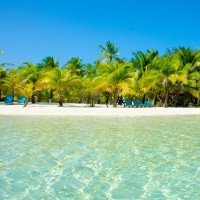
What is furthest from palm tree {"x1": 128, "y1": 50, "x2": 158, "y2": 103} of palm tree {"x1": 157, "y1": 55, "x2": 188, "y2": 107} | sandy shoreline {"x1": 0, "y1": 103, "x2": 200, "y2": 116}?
sandy shoreline {"x1": 0, "y1": 103, "x2": 200, "y2": 116}

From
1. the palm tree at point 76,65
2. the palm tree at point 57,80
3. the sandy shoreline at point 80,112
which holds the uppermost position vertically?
the palm tree at point 76,65

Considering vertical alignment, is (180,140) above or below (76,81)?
below

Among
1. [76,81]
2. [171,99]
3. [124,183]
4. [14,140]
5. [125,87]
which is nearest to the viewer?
[124,183]

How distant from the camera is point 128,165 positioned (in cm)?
579

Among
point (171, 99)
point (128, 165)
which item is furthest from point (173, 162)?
point (171, 99)

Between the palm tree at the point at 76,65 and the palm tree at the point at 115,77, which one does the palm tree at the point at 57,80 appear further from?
the palm tree at the point at 76,65

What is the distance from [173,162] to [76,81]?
2221 centimetres

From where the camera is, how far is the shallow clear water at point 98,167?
424 cm

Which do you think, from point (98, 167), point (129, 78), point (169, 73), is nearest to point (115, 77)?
point (129, 78)

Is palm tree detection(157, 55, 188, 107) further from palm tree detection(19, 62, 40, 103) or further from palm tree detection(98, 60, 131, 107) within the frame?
palm tree detection(19, 62, 40, 103)

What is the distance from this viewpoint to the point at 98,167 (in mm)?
5625

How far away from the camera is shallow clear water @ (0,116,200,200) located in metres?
4.24

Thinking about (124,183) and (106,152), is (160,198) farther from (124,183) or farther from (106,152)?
(106,152)

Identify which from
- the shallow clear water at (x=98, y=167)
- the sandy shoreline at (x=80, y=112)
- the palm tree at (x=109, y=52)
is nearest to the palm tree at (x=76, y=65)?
the palm tree at (x=109, y=52)
